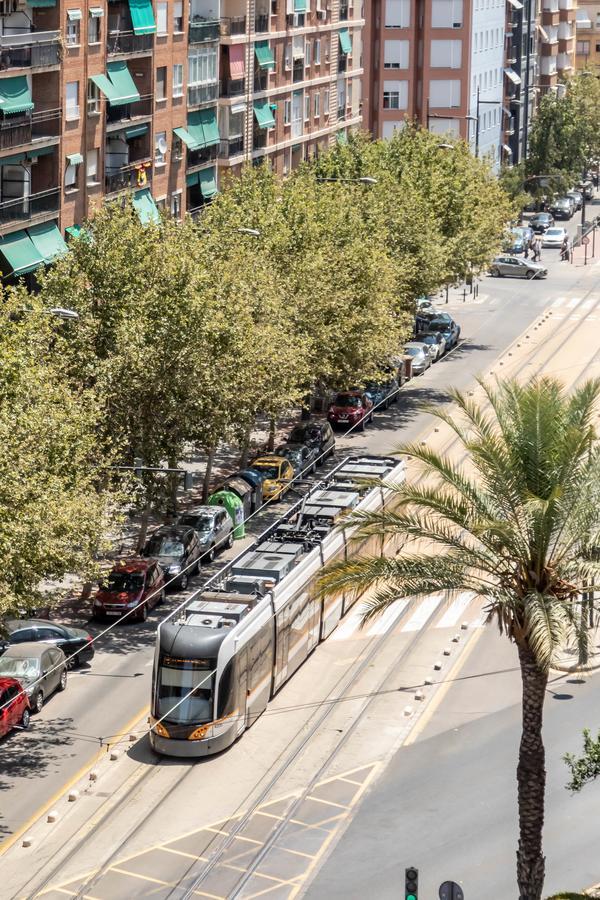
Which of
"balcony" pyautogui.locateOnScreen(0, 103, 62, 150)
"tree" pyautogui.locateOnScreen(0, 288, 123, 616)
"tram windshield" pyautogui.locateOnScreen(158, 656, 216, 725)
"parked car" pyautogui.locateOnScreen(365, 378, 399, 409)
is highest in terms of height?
"balcony" pyautogui.locateOnScreen(0, 103, 62, 150)

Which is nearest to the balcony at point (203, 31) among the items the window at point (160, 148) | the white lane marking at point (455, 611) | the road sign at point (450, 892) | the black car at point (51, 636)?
the window at point (160, 148)

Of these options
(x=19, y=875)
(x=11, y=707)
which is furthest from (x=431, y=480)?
(x=19, y=875)

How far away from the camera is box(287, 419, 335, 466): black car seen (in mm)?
67438

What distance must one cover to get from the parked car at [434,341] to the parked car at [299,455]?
2179 centimetres

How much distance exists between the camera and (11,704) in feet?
133

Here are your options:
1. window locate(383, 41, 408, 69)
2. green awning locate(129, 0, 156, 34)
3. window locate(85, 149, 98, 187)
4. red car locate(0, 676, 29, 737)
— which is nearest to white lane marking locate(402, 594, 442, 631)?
red car locate(0, 676, 29, 737)

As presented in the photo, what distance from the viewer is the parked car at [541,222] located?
135 m

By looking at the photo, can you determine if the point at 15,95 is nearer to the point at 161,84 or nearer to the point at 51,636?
the point at 161,84

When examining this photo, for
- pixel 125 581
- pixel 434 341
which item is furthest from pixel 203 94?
pixel 125 581

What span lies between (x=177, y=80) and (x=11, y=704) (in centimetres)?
4834

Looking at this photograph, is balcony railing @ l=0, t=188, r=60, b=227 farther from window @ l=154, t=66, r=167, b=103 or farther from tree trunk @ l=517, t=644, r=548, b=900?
tree trunk @ l=517, t=644, r=548, b=900

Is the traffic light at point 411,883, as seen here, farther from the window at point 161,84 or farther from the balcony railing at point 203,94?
the balcony railing at point 203,94

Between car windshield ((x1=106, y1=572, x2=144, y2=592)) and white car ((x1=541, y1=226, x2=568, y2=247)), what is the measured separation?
285ft

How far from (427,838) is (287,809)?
3398mm
